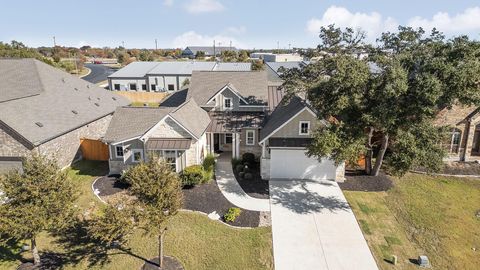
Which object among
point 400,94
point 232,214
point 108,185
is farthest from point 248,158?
point 400,94

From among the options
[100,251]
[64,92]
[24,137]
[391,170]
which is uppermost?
[64,92]

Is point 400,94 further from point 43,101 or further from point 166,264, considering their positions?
point 43,101

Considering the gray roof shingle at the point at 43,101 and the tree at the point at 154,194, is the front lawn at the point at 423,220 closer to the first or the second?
the tree at the point at 154,194

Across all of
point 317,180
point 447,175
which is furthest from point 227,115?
point 447,175

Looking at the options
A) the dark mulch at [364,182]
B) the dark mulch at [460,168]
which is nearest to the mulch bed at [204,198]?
the dark mulch at [364,182]

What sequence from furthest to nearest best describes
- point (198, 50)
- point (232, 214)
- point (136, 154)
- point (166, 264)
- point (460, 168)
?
point (198, 50) → point (460, 168) → point (136, 154) → point (232, 214) → point (166, 264)

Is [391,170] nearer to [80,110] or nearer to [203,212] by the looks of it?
[203,212]

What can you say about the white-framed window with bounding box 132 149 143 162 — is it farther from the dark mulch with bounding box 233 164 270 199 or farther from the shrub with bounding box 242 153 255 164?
the shrub with bounding box 242 153 255 164
